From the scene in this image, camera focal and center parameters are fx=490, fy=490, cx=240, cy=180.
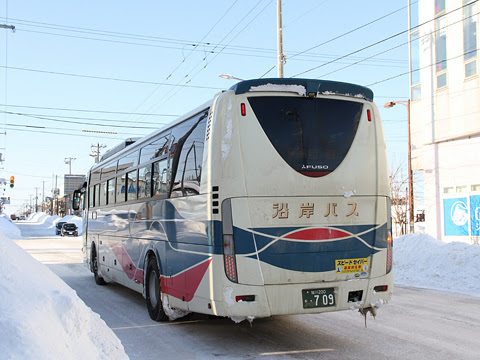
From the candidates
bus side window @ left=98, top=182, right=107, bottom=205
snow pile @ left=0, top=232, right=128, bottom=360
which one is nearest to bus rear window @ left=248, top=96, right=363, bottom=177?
snow pile @ left=0, top=232, right=128, bottom=360

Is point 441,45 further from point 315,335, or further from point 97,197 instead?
point 315,335

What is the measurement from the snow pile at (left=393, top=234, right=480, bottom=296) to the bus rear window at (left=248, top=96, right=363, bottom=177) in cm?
676

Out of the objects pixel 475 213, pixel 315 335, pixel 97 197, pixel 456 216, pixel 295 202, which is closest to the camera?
pixel 295 202

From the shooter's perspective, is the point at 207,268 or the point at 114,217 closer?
the point at 207,268

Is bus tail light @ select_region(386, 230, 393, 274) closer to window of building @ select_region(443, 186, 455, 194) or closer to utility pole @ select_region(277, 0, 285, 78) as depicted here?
utility pole @ select_region(277, 0, 285, 78)

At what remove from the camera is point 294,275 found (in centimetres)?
612

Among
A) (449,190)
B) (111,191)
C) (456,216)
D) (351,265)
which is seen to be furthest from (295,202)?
(449,190)

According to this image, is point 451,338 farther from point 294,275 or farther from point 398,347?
point 294,275

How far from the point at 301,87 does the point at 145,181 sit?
3.81 m

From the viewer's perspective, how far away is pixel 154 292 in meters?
8.23

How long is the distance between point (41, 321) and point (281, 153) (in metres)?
3.53

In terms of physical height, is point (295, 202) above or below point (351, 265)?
above

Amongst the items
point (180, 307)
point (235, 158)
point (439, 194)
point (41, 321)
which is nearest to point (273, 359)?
point (180, 307)

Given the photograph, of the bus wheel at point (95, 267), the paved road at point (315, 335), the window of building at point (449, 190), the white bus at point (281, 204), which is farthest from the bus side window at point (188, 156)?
the window of building at point (449, 190)
